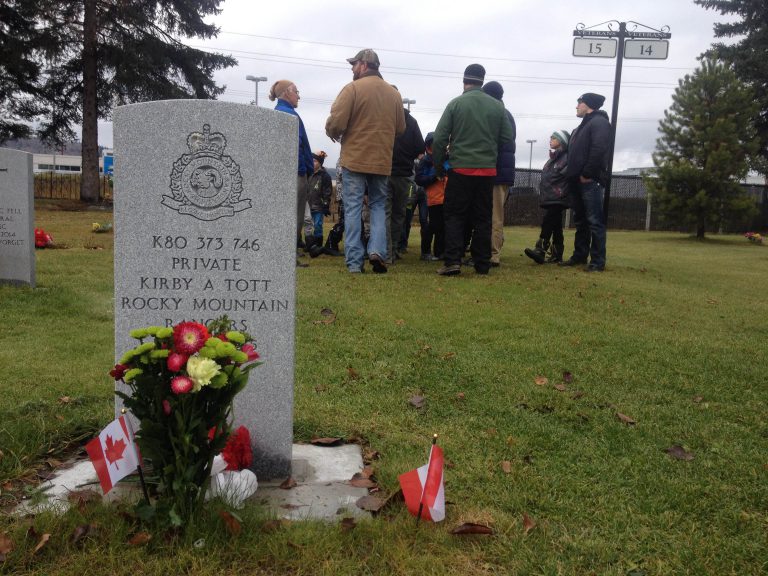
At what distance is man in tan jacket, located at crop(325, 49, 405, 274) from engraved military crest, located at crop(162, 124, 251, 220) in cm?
502

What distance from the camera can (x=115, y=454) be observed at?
261 cm

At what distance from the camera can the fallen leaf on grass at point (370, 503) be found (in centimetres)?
273

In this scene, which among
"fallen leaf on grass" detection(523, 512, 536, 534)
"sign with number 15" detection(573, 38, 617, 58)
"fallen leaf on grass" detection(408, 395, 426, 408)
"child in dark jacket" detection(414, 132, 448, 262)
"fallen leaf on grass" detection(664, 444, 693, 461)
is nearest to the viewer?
"fallen leaf on grass" detection(523, 512, 536, 534)

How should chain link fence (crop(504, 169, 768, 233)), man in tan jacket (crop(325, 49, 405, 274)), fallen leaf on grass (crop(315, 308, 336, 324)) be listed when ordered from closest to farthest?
fallen leaf on grass (crop(315, 308, 336, 324))
man in tan jacket (crop(325, 49, 405, 274))
chain link fence (crop(504, 169, 768, 233))

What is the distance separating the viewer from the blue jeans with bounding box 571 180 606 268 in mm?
9102

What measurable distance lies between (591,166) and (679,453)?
19.9ft

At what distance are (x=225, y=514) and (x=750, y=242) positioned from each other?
20.3 meters

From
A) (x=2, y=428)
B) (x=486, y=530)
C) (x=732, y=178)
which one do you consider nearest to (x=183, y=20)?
(x=732, y=178)

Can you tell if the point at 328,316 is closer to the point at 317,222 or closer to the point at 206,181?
the point at 206,181

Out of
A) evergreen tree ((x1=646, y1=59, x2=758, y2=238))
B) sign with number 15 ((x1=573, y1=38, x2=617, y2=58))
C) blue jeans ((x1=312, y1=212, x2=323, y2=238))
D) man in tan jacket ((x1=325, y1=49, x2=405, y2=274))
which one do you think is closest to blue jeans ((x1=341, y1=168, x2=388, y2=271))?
man in tan jacket ((x1=325, y1=49, x2=405, y2=274))

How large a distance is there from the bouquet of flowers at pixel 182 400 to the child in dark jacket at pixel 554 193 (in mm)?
7829

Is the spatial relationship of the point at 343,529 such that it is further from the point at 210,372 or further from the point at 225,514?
the point at 210,372

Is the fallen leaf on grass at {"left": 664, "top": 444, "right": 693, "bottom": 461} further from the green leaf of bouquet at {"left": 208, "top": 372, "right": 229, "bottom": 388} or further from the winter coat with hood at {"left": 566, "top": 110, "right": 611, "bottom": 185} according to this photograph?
the winter coat with hood at {"left": 566, "top": 110, "right": 611, "bottom": 185}

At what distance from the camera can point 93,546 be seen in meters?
2.39
